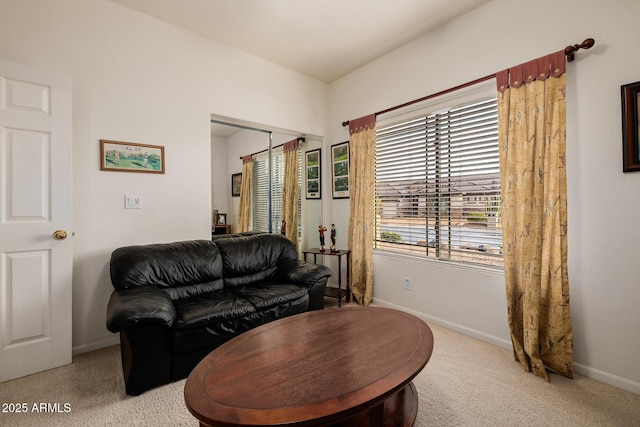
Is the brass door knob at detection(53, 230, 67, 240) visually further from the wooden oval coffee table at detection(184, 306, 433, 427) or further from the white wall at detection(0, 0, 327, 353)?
the wooden oval coffee table at detection(184, 306, 433, 427)

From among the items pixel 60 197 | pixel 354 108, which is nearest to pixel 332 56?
pixel 354 108

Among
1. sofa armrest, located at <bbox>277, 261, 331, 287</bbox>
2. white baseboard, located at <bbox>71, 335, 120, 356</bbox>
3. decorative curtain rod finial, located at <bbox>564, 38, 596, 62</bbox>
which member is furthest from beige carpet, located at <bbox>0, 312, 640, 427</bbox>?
decorative curtain rod finial, located at <bbox>564, 38, 596, 62</bbox>

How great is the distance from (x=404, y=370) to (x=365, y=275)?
2267 mm

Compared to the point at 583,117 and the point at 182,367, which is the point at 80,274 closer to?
the point at 182,367

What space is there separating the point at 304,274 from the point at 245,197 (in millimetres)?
1322

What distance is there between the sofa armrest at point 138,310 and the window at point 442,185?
240 centimetres

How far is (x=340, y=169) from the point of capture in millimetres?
3947

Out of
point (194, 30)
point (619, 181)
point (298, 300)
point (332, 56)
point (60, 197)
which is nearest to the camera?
point (619, 181)

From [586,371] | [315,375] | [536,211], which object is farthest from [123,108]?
[586,371]

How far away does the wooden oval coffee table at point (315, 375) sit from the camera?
105cm

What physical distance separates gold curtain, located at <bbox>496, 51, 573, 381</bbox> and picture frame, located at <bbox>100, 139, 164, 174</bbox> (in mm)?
3031

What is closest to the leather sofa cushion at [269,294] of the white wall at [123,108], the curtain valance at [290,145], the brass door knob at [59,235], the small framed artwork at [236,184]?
the white wall at [123,108]

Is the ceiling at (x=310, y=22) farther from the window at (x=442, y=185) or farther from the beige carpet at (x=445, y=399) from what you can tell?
the beige carpet at (x=445, y=399)

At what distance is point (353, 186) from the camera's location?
364 centimetres
